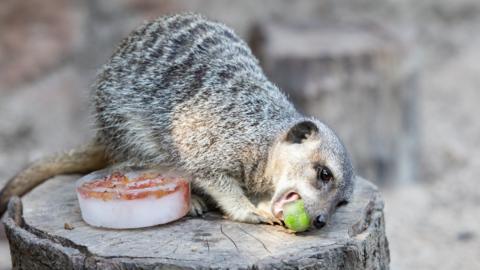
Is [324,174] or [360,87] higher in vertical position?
[360,87]

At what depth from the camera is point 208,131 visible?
301 cm

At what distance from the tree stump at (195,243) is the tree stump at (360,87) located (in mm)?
2443

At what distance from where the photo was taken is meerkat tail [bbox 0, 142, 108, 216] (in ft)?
10.9

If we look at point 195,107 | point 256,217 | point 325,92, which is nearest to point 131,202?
point 256,217

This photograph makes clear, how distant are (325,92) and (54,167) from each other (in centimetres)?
247

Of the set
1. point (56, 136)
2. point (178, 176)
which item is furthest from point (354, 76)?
point (178, 176)

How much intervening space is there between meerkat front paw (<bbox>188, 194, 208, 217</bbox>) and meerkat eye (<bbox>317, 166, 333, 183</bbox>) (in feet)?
1.58

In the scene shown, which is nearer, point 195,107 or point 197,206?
point 197,206

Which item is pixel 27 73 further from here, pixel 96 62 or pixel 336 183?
pixel 336 183

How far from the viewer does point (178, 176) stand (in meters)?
2.99

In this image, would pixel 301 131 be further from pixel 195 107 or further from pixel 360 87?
pixel 360 87

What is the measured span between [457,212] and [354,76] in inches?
46.6

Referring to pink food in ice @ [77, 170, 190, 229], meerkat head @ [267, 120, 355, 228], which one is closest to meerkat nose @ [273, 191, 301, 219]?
meerkat head @ [267, 120, 355, 228]

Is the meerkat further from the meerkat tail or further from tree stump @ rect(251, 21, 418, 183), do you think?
tree stump @ rect(251, 21, 418, 183)
